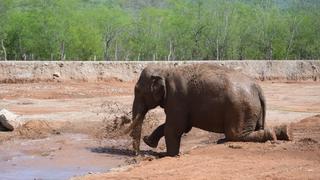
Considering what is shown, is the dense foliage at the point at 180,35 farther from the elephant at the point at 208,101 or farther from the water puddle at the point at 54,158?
the elephant at the point at 208,101

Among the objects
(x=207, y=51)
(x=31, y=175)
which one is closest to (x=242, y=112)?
(x=31, y=175)

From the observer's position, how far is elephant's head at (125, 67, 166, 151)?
1450 centimetres

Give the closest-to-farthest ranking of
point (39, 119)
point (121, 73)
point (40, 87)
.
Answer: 1. point (39, 119)
2. point (40, 87)
3. point (121, 73)

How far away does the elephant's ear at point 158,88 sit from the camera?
14.4 metres

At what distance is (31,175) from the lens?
13703 millimetres

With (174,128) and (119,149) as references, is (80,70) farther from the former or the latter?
(174,128)

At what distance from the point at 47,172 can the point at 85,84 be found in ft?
93.1

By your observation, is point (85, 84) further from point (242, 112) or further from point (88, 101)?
point (242, 112)

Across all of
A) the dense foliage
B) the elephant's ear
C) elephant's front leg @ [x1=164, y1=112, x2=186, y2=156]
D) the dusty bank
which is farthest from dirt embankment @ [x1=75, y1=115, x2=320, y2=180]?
the dense foliage

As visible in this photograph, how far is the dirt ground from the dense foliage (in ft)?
142

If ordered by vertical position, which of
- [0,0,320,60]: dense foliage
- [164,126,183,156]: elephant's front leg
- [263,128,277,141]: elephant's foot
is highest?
[263,128,277,141]: elephant's foot

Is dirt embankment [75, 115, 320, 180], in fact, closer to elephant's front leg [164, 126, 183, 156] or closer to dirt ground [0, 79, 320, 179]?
dirt ground [0, 79, 320, 179]

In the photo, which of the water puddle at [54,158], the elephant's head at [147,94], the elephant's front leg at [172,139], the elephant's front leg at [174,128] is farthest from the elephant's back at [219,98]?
the water puddle at [54,158]

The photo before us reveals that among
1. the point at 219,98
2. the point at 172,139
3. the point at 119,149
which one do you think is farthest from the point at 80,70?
the point at 219,98
